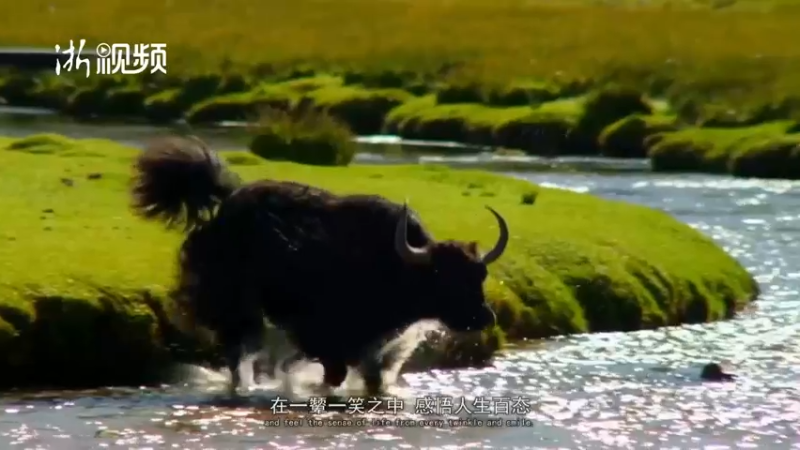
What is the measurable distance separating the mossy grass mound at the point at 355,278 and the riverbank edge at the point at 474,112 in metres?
16.0

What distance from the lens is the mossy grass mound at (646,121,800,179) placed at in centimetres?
4091

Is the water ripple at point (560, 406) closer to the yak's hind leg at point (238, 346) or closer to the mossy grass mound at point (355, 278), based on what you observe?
the yak's hind leg at point (238, 346)

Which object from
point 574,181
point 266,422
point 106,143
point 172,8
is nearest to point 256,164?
point 106,143

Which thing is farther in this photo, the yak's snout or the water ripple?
the yak's snout

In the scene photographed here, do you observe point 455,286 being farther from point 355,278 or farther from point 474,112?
point 474,112

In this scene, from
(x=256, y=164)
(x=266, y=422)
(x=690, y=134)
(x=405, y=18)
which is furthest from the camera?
(x=405, y=18)

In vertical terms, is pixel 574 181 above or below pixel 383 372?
above

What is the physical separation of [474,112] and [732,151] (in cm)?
1279

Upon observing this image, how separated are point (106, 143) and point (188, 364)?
47.6 ft

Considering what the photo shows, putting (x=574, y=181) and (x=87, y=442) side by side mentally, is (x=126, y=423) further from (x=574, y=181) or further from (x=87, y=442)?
(x=574, y=181)

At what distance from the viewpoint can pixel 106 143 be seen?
29.7 metres

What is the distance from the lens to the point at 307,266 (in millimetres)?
15305

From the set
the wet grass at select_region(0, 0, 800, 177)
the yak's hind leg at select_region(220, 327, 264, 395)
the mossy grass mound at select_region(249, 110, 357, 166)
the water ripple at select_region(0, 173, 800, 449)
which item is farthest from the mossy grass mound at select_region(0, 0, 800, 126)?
the yak's hind leg at select_region(220, 327, 264, 395)

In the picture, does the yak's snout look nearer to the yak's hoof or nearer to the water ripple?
the water ripple
